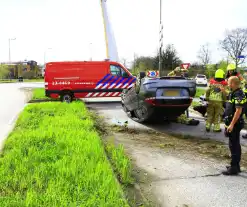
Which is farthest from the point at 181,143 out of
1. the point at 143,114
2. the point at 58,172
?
the point at 58,172

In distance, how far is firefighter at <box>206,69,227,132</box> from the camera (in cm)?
722

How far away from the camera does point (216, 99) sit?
23.7 ft

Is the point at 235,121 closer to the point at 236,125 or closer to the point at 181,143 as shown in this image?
the point at 236,125

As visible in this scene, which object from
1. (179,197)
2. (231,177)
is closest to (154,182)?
(179,197)

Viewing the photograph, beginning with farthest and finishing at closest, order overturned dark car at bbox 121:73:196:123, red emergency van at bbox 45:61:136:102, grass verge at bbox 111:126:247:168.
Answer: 1. red emergency van at bbox 45:61:136:102
2. overturned dark car at bbox 121:73:196:123
3. grass verge at bbox 111:126:247:168

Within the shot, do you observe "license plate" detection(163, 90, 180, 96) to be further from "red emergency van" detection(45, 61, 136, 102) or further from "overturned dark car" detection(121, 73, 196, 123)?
"red emergency van" detection(45, 61, 136, 102)

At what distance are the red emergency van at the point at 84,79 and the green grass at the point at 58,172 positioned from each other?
8603mm

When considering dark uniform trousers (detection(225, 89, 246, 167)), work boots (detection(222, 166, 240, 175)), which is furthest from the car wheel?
work boots (detection(222, 166, 240, 175))

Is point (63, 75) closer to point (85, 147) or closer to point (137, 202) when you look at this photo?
point (85, 147)

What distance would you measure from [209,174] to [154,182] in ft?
2.99

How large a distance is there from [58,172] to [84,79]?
10.9 meters

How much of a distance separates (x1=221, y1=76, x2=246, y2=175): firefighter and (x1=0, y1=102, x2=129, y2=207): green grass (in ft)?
5.33

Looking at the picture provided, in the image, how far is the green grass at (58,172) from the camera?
9.57ft

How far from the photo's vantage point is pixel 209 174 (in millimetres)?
4207
